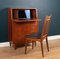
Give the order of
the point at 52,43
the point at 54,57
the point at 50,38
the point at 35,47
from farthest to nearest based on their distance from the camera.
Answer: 1. the point at 50,38
2. the point at 52,43
3. the point at 35,47
4. the point at 54,57

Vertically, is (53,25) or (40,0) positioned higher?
(40,0)

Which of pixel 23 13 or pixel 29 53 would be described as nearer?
pixel 29 53

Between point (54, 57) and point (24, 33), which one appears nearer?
point (54, 57)

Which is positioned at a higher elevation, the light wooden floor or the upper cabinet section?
the upper cabinet section

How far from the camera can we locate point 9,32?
13.1 ft

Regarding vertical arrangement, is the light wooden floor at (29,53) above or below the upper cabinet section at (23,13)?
below

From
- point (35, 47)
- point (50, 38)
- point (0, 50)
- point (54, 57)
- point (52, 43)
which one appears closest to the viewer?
point (54, 57)

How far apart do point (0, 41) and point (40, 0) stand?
172 cm

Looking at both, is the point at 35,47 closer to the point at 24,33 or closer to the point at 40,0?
the point at 24,33

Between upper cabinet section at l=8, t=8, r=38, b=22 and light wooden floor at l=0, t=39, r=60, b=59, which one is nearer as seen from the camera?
light wooden floor at l=0, t=39, r=60, b=59

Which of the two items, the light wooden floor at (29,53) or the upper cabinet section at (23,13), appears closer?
the light wooden floor at (29,53)

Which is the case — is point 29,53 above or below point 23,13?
below

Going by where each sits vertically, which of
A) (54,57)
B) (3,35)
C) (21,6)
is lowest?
(54,57)

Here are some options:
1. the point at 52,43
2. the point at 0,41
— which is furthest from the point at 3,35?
the point at 52,43
